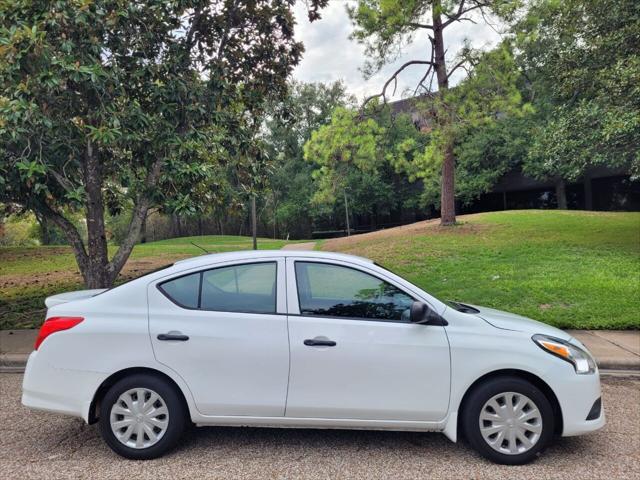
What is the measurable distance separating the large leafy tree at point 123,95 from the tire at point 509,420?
15.0 ft

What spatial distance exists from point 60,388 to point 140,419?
671mm

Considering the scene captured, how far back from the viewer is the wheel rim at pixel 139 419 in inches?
135

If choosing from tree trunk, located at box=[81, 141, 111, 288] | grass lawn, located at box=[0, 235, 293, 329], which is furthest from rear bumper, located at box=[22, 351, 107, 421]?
grass lawn, located at box=[0, 235, 293, 329]

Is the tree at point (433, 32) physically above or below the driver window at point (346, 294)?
above

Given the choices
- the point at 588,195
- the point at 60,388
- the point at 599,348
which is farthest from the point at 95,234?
the point at 588,195

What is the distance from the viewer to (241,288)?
366 centimetres

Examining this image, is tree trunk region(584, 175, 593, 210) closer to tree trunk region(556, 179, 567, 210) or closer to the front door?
tree trunk region(556, 179, 567, 210)

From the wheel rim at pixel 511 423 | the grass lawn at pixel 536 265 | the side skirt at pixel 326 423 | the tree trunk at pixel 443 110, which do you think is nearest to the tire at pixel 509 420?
the wheel rim at pixel 511 423

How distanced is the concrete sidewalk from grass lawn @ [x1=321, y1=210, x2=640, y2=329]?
34cm

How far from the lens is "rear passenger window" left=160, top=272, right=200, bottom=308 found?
3.61 m

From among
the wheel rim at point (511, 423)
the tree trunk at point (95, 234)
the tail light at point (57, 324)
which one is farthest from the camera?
the tree trunk at point (95, 234)

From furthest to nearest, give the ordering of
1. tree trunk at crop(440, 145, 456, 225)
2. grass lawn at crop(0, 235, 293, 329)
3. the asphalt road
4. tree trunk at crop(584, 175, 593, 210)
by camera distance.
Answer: tree trunk at crop(584, 175, 593, 210), tree trunk at crop(440, 145, 456, 225), grass lawn at crop(0, 235, 293, 329), the asphalt road

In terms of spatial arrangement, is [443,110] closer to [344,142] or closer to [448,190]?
[344,142]

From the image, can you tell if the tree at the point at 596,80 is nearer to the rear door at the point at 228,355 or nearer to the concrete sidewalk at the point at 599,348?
the concrete sidewalk at the point at 599,348
